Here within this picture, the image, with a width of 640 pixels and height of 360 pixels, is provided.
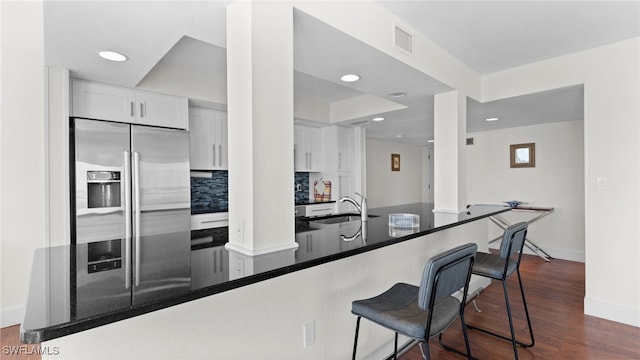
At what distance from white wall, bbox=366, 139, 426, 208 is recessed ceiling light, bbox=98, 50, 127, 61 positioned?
4.68m

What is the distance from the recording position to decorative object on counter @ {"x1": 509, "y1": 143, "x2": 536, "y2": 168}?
5215mm

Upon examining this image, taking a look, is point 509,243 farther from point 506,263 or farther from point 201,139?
point 201,139

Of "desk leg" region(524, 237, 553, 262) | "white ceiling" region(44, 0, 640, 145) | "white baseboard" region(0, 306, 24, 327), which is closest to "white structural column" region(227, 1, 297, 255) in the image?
"white ceiling" region(44, 0, 640, 145)

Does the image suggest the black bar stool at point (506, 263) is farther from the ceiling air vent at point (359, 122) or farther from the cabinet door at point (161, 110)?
the cabinet door at point (161, 110)

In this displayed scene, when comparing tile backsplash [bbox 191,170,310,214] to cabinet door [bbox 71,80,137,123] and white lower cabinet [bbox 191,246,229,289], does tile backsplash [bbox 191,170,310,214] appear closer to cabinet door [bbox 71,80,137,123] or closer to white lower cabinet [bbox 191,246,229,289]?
cabinet door [bbox 71,80,137,123]

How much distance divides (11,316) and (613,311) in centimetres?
503

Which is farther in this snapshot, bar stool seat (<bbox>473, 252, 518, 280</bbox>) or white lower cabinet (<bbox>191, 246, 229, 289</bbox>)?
bar stool seat (<bbox>473, 252, 518, 280</bbox>)

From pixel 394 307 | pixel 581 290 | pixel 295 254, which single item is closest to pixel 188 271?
pixel 295 254

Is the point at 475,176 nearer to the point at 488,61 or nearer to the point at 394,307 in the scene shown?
the point at 488,61

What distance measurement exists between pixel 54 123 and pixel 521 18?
12.1 feet

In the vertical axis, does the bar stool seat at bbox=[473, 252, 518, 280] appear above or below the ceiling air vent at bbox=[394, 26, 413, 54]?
below

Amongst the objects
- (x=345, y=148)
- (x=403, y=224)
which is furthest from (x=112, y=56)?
(x=345, y=148)

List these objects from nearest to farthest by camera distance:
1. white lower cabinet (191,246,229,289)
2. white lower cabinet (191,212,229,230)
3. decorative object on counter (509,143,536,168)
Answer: white lower cabinet (191,246,229,289), white lower cabinet (191,212,229,230), decorative object on counter (509,143,536,168)

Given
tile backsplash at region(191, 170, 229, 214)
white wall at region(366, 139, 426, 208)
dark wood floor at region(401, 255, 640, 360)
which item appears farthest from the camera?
white wall at region(366, 139, 426, 208)
